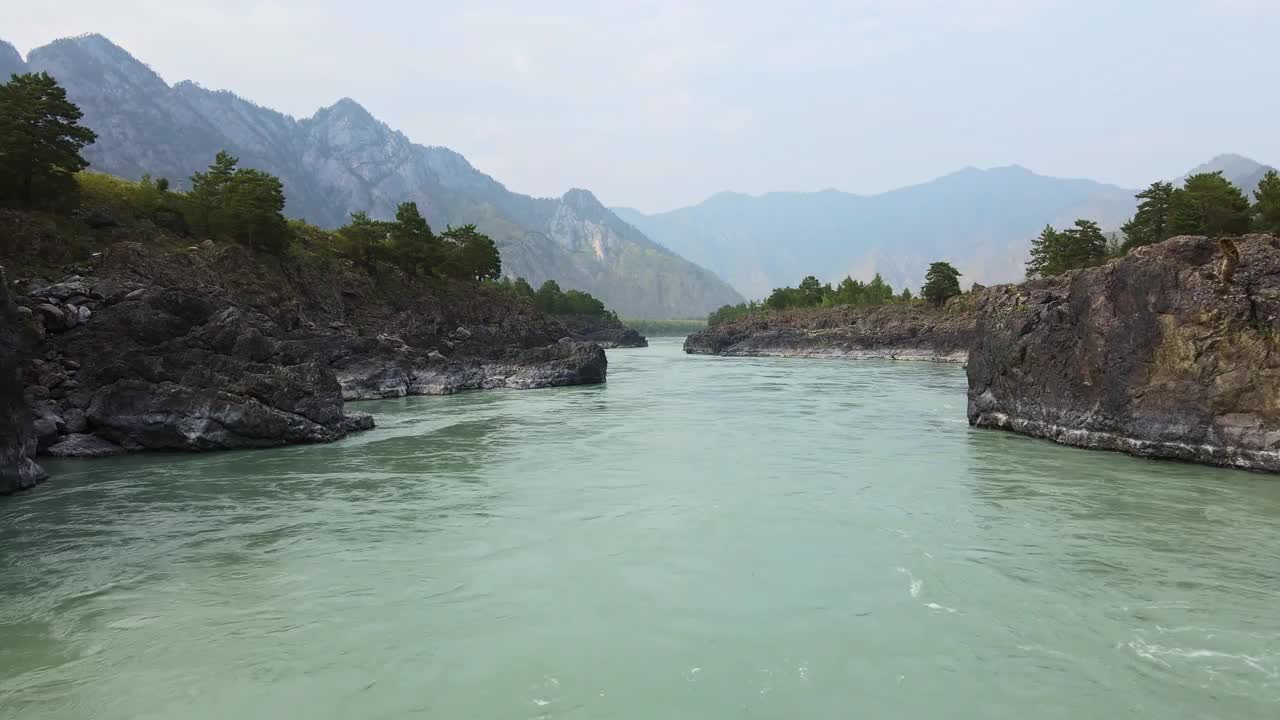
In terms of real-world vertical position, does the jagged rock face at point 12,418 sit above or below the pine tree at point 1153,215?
below

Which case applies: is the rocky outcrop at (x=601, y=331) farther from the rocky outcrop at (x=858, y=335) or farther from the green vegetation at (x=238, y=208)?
the green vegetation at (x=238, y=208)

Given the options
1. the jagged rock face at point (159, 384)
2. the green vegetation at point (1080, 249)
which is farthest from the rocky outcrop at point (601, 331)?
the jagged rock face at point (159, 384)

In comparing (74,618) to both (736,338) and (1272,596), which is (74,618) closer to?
(1272,596)

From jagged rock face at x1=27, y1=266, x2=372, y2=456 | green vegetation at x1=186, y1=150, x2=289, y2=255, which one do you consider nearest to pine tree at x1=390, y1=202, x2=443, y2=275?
green vegetation at x1=186, y1=150, x2=289, y2=255

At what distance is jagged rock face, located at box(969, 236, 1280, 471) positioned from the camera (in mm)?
17078

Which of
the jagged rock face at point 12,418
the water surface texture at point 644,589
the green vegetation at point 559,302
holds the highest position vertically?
the green vegetation at point 559,302

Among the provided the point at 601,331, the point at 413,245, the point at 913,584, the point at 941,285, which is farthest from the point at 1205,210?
the point at 601,331

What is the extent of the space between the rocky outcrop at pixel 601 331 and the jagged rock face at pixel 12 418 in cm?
11251

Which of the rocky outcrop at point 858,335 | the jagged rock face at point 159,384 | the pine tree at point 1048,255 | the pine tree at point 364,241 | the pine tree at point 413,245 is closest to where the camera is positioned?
the jagged rock face at point 159,384

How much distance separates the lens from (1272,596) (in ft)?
31.4

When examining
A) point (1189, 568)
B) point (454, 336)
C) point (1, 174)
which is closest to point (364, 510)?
point (1189, 568)

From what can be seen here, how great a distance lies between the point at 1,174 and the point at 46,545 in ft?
107

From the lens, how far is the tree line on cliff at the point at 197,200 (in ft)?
116

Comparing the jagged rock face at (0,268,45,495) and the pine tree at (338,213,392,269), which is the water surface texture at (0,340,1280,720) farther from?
the pine tree at (338,213,392,269)
